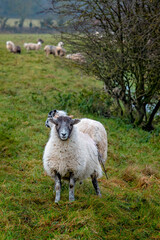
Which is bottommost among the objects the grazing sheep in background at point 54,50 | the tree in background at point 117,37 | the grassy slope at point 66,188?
the grassy slope at point 66,188

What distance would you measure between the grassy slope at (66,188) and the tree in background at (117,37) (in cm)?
182

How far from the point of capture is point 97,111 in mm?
11352

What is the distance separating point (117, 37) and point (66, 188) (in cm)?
584

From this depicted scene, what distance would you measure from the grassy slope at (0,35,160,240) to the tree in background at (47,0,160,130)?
5.96ft

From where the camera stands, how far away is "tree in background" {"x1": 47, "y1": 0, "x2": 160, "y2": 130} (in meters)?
8.65

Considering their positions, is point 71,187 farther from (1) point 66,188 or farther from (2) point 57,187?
(1) point 66,188

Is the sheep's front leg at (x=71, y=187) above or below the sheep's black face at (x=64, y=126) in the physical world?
below

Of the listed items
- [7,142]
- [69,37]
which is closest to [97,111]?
[69,37]

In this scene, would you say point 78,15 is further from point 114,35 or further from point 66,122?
point 66,122

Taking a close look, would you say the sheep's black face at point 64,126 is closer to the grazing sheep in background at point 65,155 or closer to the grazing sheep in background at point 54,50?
the grazing sheep in background at point 65,155

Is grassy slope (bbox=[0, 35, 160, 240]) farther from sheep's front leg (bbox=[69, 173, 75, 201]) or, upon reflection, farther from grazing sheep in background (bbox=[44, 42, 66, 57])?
grazing sheep in background (bbox=[44, 42, 66, 57])

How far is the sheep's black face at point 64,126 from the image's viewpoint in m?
4.43

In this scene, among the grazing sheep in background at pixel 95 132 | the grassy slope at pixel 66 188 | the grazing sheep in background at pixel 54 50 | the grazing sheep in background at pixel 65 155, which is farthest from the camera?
the grazing sheep in background at pixel 54 50

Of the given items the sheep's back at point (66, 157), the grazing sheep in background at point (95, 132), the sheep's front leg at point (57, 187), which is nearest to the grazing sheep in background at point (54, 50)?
the grazing sheep in background at point (95, 132)
